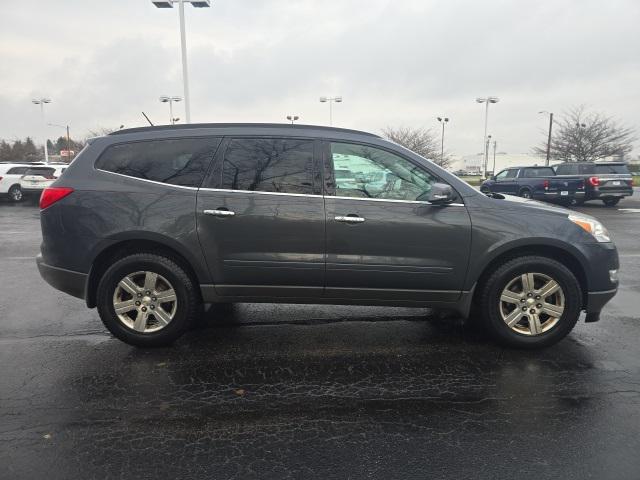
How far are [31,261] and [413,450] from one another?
7313 mm

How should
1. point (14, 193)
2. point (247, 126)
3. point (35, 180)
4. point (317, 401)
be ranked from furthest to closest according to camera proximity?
point (14, 193) < point (35, 180) < point (247, 126) < point (317, 401)

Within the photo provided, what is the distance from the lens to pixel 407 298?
4031 millimetres

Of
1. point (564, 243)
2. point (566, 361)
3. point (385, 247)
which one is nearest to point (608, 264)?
point (564, 243)

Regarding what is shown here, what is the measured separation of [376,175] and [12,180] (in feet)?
65.0

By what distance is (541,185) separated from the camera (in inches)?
746

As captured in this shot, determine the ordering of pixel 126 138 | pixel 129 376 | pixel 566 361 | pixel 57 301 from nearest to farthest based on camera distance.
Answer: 1. pixel 129 376
2. pixel 566 361
3. pixel 126 138
4. pixel 57 301

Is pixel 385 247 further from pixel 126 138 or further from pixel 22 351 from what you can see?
pixel 22 351

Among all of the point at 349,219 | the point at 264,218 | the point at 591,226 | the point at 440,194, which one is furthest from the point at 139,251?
the point at 591,226

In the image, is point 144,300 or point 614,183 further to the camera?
point 614,183

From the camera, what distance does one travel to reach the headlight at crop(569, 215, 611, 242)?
3969 mm

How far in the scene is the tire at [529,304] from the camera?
3.93 m

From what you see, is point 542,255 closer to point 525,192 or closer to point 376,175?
point 376,175

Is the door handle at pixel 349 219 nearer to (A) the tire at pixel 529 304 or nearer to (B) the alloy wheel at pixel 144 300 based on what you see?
(A) the tire at pixel 529 304

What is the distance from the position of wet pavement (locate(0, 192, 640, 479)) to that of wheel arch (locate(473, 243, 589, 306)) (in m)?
0.59
